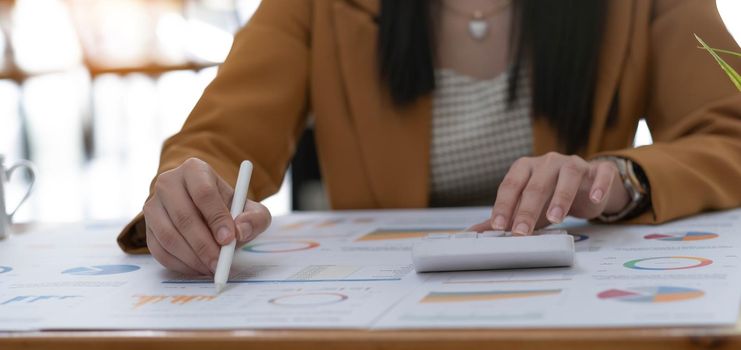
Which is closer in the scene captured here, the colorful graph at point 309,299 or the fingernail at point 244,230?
the colorful graph at point 309,299

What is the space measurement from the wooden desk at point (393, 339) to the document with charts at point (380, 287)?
14 millimetres

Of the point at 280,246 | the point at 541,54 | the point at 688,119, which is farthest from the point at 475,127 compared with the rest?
the point at 280,246

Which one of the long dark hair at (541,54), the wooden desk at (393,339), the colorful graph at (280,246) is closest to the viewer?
the wooden desk at (393,339)

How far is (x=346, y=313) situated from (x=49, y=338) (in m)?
0.18

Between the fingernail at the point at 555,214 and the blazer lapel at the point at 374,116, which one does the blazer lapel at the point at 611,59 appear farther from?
the fingernail at the point at 555,214

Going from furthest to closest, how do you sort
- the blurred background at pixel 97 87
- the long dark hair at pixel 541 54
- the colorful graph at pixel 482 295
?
the blurred background at pixel 97 87, the long dark hair at pixel 541 54, the colorful graph at pixel 482 295

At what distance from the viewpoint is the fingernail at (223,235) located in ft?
2.22

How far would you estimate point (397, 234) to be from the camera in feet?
2.89

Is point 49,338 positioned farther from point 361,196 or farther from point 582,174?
point 361,196

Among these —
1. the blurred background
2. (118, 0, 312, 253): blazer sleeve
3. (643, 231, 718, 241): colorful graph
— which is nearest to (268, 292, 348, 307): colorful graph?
(643, 231, 718, 241): colorful graph

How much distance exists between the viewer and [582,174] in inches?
30.5

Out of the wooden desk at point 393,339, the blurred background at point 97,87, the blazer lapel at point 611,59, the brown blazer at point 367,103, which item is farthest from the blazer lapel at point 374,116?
the blurred background at point 97,87

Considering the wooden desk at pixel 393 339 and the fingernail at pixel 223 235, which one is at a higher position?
the fingernail at pixel 223 235

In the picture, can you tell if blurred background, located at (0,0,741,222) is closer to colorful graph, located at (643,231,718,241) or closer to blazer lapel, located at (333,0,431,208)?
blazer lapel, located at (333,0,431,208)
